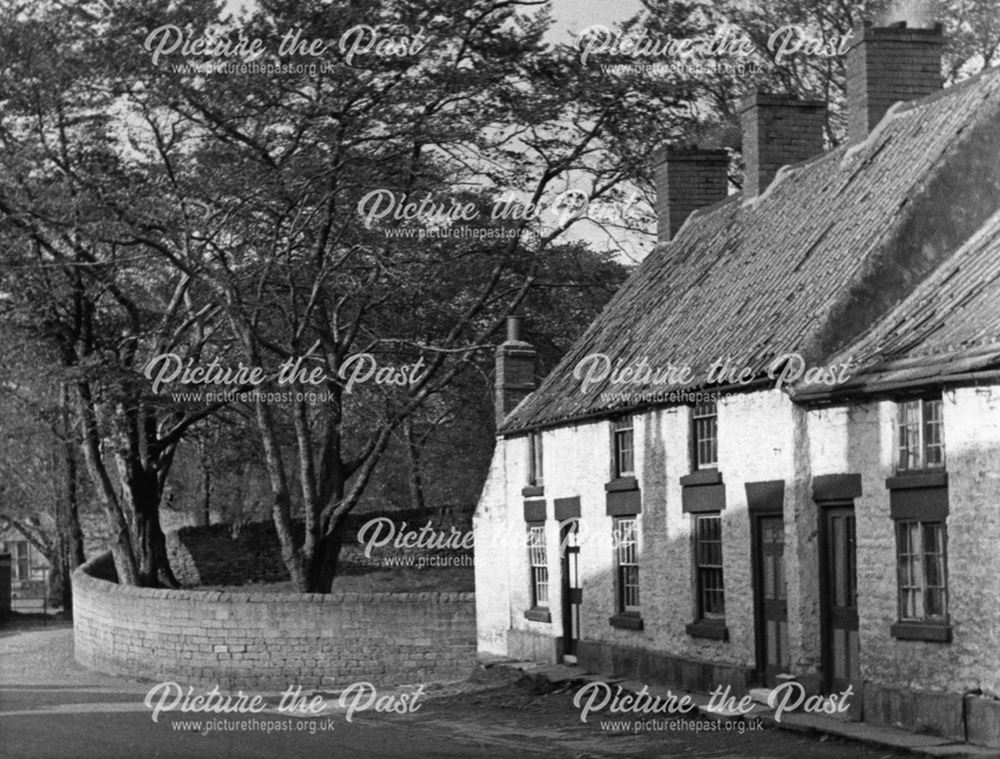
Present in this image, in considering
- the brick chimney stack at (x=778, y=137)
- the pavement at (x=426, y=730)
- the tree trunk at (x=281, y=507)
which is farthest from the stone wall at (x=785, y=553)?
the brick chimney stack at (x=778, y=137)

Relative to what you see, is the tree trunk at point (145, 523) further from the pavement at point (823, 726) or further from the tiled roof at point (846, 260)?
the pavement at point (823, 726)

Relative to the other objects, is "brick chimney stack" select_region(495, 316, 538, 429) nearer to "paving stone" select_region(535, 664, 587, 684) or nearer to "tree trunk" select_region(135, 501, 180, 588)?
"paving stone" select_region(535, 664, 587, 684)

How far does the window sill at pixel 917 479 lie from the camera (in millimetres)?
19562

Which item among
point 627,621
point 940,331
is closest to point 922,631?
point 940,331

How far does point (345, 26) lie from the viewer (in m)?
34.0

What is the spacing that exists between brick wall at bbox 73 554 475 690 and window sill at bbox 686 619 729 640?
27.1ft

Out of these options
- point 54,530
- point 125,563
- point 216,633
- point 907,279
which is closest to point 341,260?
point 216,633

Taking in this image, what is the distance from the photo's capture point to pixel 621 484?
28.0m

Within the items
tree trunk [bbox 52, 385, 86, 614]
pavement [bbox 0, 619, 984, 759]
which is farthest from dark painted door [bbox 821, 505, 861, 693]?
tree trunk [bbox 52, 385, 86, 614]

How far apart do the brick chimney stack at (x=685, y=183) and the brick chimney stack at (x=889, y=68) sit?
7032 millimetres

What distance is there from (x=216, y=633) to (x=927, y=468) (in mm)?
17668

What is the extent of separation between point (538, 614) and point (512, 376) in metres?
4.85

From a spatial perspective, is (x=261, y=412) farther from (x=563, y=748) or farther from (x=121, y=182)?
(x=563, y=748)

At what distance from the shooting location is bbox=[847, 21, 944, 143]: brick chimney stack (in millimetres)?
26188
